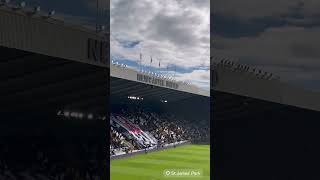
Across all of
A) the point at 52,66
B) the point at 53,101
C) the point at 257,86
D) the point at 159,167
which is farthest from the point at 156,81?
the point at 53,101

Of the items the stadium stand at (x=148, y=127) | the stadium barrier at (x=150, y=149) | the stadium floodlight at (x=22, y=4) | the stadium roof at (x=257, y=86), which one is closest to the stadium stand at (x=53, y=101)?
the stadium floodlight at (x=22, y=4)

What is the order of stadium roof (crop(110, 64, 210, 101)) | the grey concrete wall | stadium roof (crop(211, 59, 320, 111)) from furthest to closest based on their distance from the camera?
stadium roof (crop(110, 64, 210, 101)) → stadium roof (crop(211, 59, 320, 111)) → the grey concrete wall

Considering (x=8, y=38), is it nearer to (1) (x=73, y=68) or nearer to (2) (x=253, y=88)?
(1) (x=73, y=68)

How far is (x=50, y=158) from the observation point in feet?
22.3

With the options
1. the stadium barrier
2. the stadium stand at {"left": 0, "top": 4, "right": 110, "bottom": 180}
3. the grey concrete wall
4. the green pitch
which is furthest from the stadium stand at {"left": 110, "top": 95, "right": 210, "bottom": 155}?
the grey concrete wall

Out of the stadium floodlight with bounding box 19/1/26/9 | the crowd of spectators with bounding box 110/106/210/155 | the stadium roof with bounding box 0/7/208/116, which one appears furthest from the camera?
the crowd of spectators with bounding box 110/106/210/155

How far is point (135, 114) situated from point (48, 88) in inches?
982

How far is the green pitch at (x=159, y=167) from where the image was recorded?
18594mm

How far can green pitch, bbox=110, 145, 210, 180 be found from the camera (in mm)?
18594

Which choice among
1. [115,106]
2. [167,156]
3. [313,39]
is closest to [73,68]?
[313,39]

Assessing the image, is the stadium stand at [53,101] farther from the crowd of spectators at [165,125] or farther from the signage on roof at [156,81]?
the crowd of spectators at [165,125]

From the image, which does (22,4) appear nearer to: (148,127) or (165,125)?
(148,127)

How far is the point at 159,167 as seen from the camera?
826 inches

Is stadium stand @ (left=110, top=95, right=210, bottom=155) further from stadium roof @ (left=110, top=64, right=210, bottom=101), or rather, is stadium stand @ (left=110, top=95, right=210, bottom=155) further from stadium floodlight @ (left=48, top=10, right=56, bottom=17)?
stadium floodlight @ (left=48, top=10, right=56, bottom=17)
